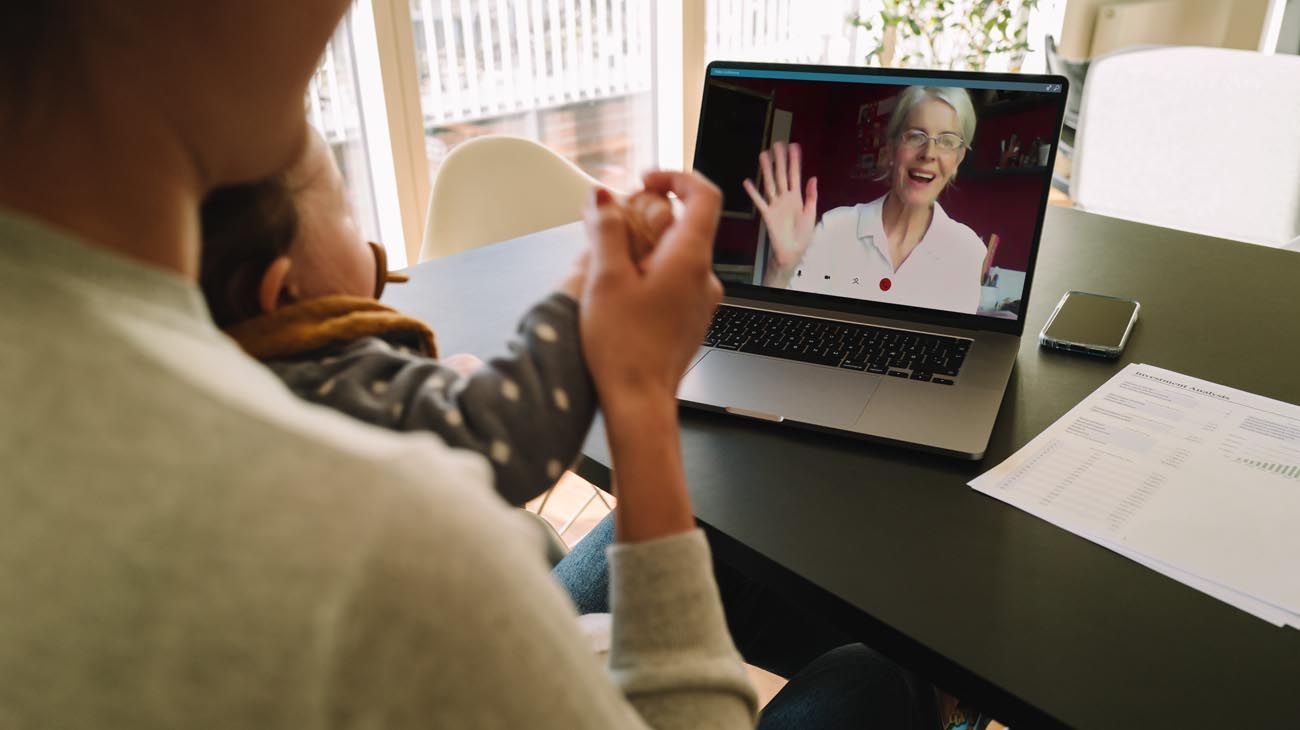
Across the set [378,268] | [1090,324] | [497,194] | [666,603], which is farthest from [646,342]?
[497,194]

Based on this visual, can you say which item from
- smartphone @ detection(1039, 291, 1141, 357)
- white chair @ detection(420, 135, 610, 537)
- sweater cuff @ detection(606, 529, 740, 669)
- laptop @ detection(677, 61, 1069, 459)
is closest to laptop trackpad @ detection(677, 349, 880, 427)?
laptop @ detection(677, 61, 1069, 459)

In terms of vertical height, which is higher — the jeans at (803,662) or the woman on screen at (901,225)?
the woman on screen at (901,225)

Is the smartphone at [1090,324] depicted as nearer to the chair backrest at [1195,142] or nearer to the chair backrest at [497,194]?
the chair backrest at [497,194]

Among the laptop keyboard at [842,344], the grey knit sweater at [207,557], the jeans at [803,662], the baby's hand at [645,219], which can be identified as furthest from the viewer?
the laptop keyboard at [842,344]

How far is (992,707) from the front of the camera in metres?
Answer: 0.61

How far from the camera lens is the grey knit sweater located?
28 cm

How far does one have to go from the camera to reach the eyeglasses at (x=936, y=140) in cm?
108

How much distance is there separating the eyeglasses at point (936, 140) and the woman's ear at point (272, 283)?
2.56 feet

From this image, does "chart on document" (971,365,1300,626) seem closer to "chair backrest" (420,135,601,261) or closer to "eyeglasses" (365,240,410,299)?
"eyeglasses" (365,240,410,299)

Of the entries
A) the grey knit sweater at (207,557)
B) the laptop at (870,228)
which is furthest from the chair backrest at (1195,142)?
the grey knit sweater at (207,557)

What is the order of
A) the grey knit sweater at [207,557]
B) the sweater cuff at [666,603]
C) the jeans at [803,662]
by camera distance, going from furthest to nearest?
the jeans at [803,662]
the sweater cuff at [666,603]
the grey knit sweater at [207,557]

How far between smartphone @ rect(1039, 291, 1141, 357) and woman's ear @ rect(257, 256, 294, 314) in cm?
88

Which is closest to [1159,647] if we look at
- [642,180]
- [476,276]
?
[642,180]

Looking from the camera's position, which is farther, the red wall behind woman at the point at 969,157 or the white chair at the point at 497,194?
the white chair at the point at 497,194
